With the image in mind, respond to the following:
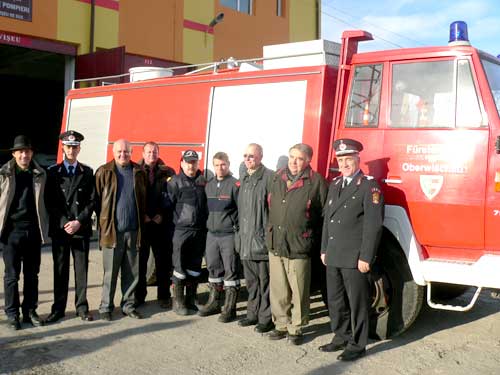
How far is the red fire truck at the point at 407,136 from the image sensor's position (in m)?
4.59

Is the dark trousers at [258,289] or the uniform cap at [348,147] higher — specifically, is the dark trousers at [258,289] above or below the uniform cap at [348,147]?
below

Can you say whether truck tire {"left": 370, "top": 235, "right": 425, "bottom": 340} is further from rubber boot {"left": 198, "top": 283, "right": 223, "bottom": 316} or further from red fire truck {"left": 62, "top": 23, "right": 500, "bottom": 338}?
rubber boot {"left": 198, "top": 283, "right": 223, "bottom": 316}

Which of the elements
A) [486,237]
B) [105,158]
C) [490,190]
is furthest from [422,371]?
[105,158]

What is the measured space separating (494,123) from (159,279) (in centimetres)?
382

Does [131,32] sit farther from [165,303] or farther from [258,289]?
[258,289]

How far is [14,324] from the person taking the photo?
5316 millimetres

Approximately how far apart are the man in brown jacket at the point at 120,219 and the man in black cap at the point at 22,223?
58cm

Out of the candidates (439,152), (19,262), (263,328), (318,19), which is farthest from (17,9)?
(439,152)

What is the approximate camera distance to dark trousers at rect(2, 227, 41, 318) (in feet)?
17.5

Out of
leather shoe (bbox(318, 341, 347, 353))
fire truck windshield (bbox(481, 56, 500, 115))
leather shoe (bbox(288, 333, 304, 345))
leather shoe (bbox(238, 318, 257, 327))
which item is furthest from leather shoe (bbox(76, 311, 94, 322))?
fire truck windshield (bbox(481, 56, 500, 115))

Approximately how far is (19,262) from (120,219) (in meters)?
1.03

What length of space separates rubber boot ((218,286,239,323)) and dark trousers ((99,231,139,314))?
37.8 inches

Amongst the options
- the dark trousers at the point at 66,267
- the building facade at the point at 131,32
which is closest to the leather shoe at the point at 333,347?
the dark trousers at the point at 66,267

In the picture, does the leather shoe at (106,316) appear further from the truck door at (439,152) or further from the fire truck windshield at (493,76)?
the fire truck windshield at (493,76)
